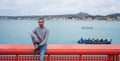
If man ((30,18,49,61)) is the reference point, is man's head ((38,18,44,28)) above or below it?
above

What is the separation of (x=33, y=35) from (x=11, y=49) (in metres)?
0.65

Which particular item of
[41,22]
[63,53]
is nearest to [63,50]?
[63,53]

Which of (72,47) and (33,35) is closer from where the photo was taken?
(33,35)

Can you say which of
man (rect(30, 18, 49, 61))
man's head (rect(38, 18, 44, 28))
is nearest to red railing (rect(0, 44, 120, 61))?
man (rect(30, 18, 49, 61))

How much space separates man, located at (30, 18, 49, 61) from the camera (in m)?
7.91

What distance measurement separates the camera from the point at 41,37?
8039mm

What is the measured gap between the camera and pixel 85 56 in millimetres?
8180

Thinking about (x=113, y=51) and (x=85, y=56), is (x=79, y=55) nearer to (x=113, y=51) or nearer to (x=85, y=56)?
(x=85, y=56)

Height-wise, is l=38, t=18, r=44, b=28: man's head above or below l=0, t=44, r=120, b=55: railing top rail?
above

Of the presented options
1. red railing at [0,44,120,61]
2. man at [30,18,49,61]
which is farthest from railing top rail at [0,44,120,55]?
man at [30,18,49,61]

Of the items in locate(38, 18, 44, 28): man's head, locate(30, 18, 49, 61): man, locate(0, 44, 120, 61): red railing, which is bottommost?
locate(0, 44, 120, 61): red railing

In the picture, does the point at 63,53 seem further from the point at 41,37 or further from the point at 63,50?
the point at 41,37

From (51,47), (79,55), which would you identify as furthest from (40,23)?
(79,55)

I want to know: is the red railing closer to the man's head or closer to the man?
the man
